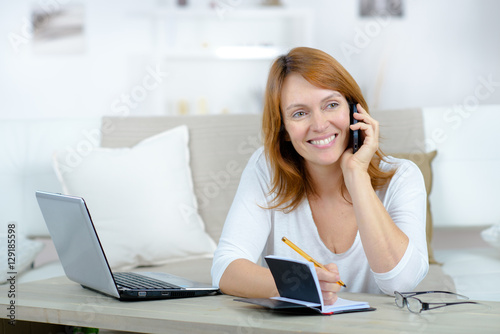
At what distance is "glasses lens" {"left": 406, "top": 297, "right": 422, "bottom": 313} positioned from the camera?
976 millimetres

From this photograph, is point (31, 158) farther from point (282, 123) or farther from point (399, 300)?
point (399, 300)

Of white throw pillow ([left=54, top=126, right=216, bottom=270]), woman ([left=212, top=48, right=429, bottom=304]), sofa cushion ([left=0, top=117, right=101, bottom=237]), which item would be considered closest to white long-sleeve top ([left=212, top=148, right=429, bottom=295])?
woman ([left=212, top=48, right=429, bottom=304])

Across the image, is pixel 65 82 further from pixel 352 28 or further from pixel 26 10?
pixel 352 28

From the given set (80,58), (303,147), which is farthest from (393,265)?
(80,58)

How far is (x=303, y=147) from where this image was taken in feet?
4.61

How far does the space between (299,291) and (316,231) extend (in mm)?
451

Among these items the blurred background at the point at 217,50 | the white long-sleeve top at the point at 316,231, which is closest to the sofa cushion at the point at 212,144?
the white long-sleeve top at the point at 316,231

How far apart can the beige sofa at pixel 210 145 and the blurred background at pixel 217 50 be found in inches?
79.0

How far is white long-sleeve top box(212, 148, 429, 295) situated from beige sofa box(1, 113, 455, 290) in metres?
0.60

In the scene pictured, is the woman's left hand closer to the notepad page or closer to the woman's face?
the woman's face

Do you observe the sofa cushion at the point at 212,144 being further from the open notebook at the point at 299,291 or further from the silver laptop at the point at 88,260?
the open notebook at the point at 299,291

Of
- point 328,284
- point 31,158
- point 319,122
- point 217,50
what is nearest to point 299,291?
point 328,284

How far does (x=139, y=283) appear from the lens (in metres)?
1.22

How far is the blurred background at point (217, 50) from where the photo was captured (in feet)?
13.8
